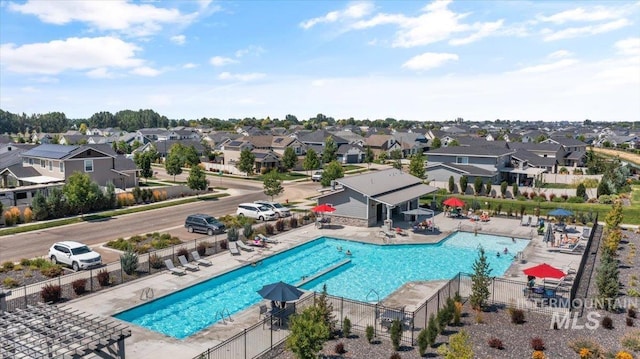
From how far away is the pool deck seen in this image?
20141 mm

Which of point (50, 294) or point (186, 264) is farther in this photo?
point (186, 264)

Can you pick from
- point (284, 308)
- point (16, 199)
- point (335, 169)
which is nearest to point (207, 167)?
point (335, 169)

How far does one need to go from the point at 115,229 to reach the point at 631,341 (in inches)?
1542

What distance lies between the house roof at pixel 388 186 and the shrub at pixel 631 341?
78.8 feet

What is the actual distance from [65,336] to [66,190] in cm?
3632

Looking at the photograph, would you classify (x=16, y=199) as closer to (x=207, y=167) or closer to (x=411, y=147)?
(x=207, y=167)

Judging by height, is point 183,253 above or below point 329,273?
above

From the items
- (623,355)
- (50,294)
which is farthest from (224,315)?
(623,355)

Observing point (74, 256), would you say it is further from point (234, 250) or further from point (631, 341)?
point (631, 341)

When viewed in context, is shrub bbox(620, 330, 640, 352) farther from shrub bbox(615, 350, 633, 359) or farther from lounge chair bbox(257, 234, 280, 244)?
lounge chair bbox(257, 234, 280, 244)

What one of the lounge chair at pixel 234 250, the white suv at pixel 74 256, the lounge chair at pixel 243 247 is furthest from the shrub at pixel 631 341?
the white suv at pixel 74 256

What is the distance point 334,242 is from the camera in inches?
1590

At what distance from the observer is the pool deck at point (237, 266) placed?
66.1 feet

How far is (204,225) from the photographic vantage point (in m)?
41.3
